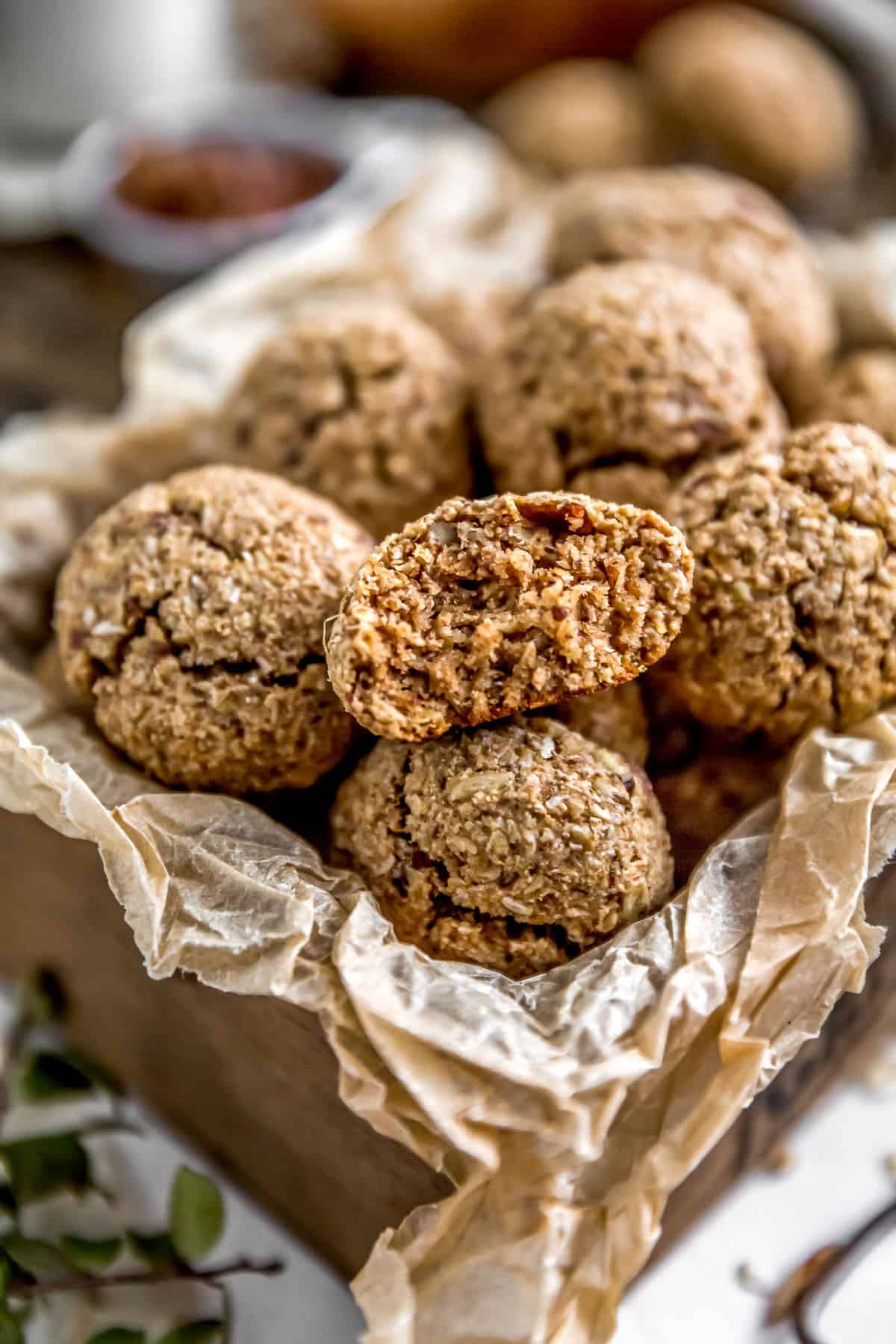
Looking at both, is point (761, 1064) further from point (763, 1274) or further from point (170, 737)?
point (170, 737)

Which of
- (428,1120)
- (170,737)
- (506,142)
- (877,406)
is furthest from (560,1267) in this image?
(506,142)

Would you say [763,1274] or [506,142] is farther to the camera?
[506,142]

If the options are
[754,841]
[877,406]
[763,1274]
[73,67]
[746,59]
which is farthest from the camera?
[73,67]

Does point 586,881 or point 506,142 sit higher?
point 506,142

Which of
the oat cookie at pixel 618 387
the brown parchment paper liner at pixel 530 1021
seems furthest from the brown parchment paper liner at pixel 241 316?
the brown parchment paper liner at pixel 530 1021

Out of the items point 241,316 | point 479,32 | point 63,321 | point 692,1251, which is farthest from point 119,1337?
point 479,32

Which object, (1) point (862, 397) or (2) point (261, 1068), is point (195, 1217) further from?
(1) point (862, 397)

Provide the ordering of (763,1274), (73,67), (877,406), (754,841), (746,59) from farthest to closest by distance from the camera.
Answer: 1. (73,67)
2. (746,59)
3. (877,406)
4. (763,1274)
5. (754,841)

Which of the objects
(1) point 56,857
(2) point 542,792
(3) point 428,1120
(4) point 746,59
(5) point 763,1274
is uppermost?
(4) point 746,59

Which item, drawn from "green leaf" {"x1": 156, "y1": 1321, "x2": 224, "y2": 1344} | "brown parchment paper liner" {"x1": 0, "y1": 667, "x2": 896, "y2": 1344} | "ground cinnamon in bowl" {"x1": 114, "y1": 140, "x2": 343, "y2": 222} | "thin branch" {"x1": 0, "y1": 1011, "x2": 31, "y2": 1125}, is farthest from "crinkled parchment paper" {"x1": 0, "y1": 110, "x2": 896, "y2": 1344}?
"ground cinnamon in bowl" {"x1": 114, "y1": 140, "x2": 343, "y2": 222}
